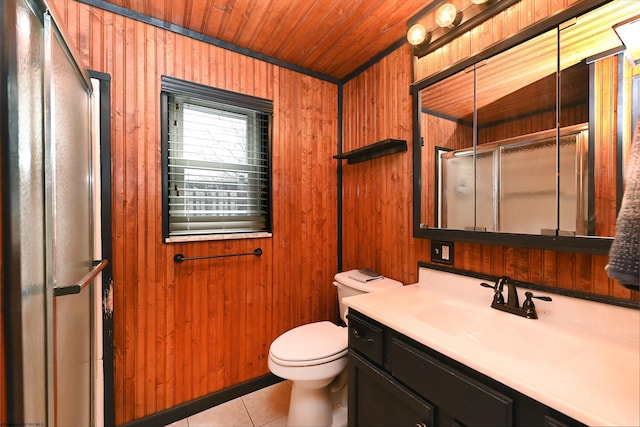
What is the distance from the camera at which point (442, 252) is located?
1501 mm

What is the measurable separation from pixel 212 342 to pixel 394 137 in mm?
1787

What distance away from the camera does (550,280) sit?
3.63 feet

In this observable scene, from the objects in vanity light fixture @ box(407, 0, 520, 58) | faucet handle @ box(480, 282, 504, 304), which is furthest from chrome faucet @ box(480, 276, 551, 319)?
vanity light fixture @ box(407, 0, 520, 58)

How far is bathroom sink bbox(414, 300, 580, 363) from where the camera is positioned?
927mm

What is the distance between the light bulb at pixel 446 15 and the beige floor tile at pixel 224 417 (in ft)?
8.06

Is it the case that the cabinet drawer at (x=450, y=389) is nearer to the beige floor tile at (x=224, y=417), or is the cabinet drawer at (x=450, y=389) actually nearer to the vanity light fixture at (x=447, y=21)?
the beige floor tile at (x=224, y=417)

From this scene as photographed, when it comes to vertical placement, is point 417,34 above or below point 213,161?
above

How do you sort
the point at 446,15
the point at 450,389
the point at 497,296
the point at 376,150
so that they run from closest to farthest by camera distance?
1. the point at 450,389
2. the point at 497,296
3. the point at 446,15
4. the point at 376,150

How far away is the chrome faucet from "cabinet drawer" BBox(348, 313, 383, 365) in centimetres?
54

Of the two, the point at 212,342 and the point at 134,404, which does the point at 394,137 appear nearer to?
the point at 212,342

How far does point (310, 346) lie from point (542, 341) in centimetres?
103

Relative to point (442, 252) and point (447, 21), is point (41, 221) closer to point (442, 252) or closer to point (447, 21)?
point (442, 252)

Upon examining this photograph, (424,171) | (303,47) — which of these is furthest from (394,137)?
(303,47)

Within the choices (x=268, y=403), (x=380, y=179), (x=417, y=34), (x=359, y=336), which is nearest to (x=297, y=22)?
(x=417, y=34)
